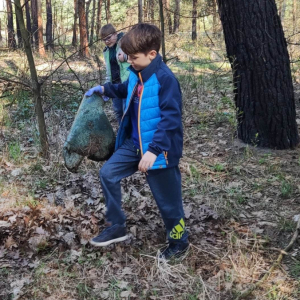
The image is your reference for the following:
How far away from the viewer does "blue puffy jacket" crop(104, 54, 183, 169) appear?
2.42 m

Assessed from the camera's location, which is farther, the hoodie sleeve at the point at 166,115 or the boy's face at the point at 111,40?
the boy's face at the point at 111,40

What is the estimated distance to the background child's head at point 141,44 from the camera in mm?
2443

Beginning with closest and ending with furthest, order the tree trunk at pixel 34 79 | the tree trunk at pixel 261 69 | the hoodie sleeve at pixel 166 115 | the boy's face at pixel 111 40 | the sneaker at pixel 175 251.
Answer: the hoodie sleeve at pixel 166 115, the sneaker at pixel 175 251, the tree trunk at pixel 34 79, the tree trunk at pixel 261 69, the boy's face at pixel 111 40

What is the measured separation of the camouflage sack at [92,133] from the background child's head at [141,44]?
71 cm

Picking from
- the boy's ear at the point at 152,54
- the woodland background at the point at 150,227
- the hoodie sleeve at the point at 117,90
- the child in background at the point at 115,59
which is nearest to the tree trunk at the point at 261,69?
the woodland background at the point at 150,227

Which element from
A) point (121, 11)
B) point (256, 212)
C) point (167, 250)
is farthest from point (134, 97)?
point (121, 11)

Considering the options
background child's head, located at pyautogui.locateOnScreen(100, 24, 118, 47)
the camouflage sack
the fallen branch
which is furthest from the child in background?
the fallen branch

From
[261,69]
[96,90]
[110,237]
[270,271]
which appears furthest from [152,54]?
[261,69]

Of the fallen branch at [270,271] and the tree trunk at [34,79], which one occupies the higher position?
the tree trunk at [34,79]

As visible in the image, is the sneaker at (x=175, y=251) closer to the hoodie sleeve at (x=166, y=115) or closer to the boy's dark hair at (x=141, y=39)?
the hoodie sleeve at (x=166, y=115)

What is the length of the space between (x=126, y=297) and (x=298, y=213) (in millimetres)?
1904

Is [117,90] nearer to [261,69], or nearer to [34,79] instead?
[34,79]

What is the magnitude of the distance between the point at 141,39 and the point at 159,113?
0.50 meters

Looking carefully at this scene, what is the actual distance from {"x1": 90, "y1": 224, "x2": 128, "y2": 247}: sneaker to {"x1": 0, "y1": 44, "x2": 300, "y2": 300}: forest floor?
12cm
